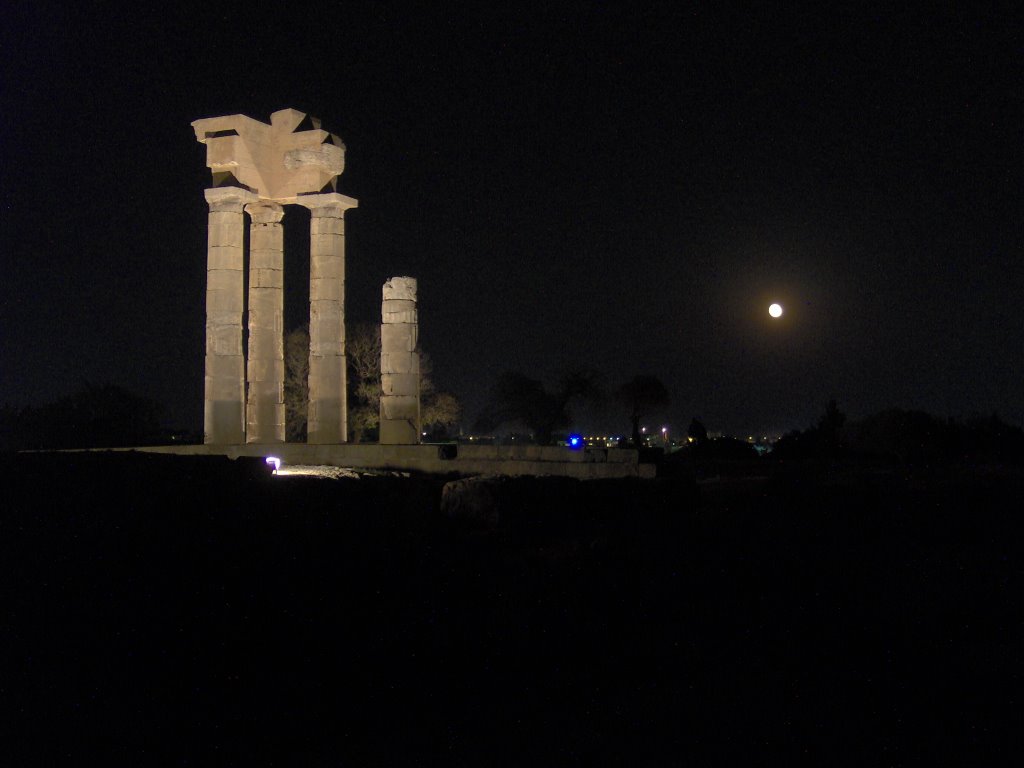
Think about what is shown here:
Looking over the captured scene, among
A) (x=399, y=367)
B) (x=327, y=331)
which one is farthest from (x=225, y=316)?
(x=399, y=367)

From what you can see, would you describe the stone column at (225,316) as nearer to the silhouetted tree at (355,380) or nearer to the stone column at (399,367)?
the stone column at (399,367)

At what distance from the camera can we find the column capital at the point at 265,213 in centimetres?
2767

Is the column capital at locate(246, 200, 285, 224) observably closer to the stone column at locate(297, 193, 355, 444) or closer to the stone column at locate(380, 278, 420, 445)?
the stone column at locate(297, 193, 355, 444)

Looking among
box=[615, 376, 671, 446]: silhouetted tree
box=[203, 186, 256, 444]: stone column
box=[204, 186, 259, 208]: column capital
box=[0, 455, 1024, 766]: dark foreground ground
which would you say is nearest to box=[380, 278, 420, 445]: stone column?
box=[203, 186, 256, 444]: stone column

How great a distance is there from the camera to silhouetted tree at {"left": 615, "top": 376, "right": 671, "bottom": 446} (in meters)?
55.8

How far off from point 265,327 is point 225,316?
2873mm

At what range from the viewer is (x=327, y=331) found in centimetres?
2700

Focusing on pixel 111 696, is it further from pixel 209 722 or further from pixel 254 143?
pixel 254 143

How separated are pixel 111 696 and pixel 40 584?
6.57ft

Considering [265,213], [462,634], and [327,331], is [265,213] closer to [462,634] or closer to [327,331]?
[327,331]

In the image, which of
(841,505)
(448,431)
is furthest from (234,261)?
(448,431)

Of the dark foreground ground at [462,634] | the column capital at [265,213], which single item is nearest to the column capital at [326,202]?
the column capital at [265,213]

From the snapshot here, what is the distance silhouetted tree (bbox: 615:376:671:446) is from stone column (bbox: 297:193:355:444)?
30.2m

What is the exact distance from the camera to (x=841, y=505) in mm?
18188
